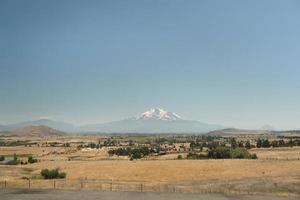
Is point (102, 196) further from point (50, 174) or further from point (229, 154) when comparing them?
point (229, 154)

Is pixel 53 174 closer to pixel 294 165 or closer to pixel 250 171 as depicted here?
pixel 250 171

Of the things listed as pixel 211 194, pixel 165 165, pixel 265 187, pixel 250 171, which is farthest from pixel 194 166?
pixel 211 194

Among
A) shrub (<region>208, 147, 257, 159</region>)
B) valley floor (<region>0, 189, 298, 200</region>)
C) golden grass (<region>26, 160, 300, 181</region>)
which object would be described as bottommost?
golden grass (<region>26, 160, 300, 181</region>)

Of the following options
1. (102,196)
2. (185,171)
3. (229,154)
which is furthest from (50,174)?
(229,154)

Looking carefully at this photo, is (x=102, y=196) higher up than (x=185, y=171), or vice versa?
(x=102, y=196)

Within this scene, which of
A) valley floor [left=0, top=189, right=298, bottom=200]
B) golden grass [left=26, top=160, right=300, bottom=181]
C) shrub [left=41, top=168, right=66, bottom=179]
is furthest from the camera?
golden grass [left=26, top=160, right=300, bottom=181]

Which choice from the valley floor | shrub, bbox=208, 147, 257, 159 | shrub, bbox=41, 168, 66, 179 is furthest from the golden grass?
the valley floor

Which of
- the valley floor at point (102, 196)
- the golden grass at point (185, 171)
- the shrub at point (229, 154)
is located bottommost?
the golden grass at point (185, 171)

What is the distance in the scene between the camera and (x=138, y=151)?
149m

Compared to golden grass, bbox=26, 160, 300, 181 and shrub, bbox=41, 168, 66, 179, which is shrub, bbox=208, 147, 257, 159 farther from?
shrub, bbox=41, 168, 66, 179

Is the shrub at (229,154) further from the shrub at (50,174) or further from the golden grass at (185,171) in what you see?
the shrub at (50,174)

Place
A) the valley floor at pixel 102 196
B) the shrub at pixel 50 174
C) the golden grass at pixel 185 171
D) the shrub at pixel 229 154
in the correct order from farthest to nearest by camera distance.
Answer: the shrub at pixel 229 154
the golden grass at pixel 185 171
the shrub at pixel 50 174
the valley floor at pixel 102 196

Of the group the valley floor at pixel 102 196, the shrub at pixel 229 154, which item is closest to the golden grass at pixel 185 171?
the shrub at pixel 229 154

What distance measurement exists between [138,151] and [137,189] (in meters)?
101
